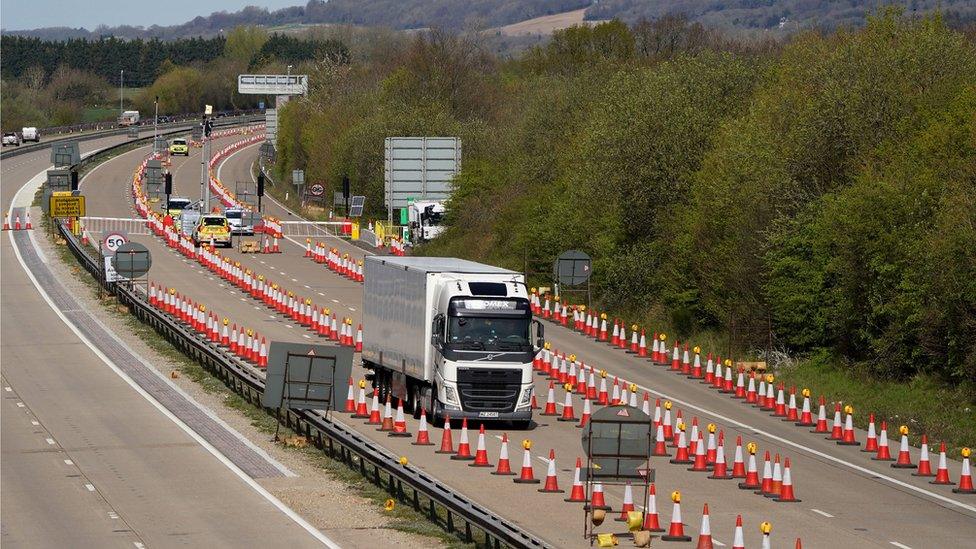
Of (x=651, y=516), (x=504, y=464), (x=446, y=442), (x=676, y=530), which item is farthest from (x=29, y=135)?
(x=676, y=530)

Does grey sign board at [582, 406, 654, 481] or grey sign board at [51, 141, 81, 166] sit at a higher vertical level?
grey sign board at [582, 406, 654, 481]

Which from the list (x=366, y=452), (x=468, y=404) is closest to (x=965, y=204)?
(x=468, y=404)

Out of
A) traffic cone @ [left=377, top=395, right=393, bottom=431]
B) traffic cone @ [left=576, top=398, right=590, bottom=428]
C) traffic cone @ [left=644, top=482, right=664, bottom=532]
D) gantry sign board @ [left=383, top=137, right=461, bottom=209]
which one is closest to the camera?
traffic cone @ [left=644, top=482, right=664, bottom=532]

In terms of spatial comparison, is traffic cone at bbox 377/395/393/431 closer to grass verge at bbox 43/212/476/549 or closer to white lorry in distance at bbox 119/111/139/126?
grass verge at bbox 43/212/476/549

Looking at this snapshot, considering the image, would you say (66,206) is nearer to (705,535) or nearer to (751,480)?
(751,480)

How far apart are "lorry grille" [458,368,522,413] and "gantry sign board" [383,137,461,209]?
45476 mm

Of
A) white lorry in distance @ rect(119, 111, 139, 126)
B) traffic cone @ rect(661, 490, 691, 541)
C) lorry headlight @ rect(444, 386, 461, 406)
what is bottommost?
white lorry in distance @ rect(119, 111, 139, 126)

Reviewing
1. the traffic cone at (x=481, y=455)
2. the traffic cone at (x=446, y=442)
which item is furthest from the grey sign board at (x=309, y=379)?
the traffic cone at (x=481, y=455)

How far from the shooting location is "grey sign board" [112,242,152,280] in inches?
2229

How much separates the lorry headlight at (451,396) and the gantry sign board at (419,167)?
4567 cm

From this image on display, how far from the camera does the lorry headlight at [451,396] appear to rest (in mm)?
32375

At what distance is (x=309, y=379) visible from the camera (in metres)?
30.6

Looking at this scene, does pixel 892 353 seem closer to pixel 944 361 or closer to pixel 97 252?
pixel 944 361

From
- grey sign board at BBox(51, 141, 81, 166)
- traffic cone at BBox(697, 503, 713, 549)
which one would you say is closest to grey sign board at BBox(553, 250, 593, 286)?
traffic cone at BBox(697, 503, 713, 549)
